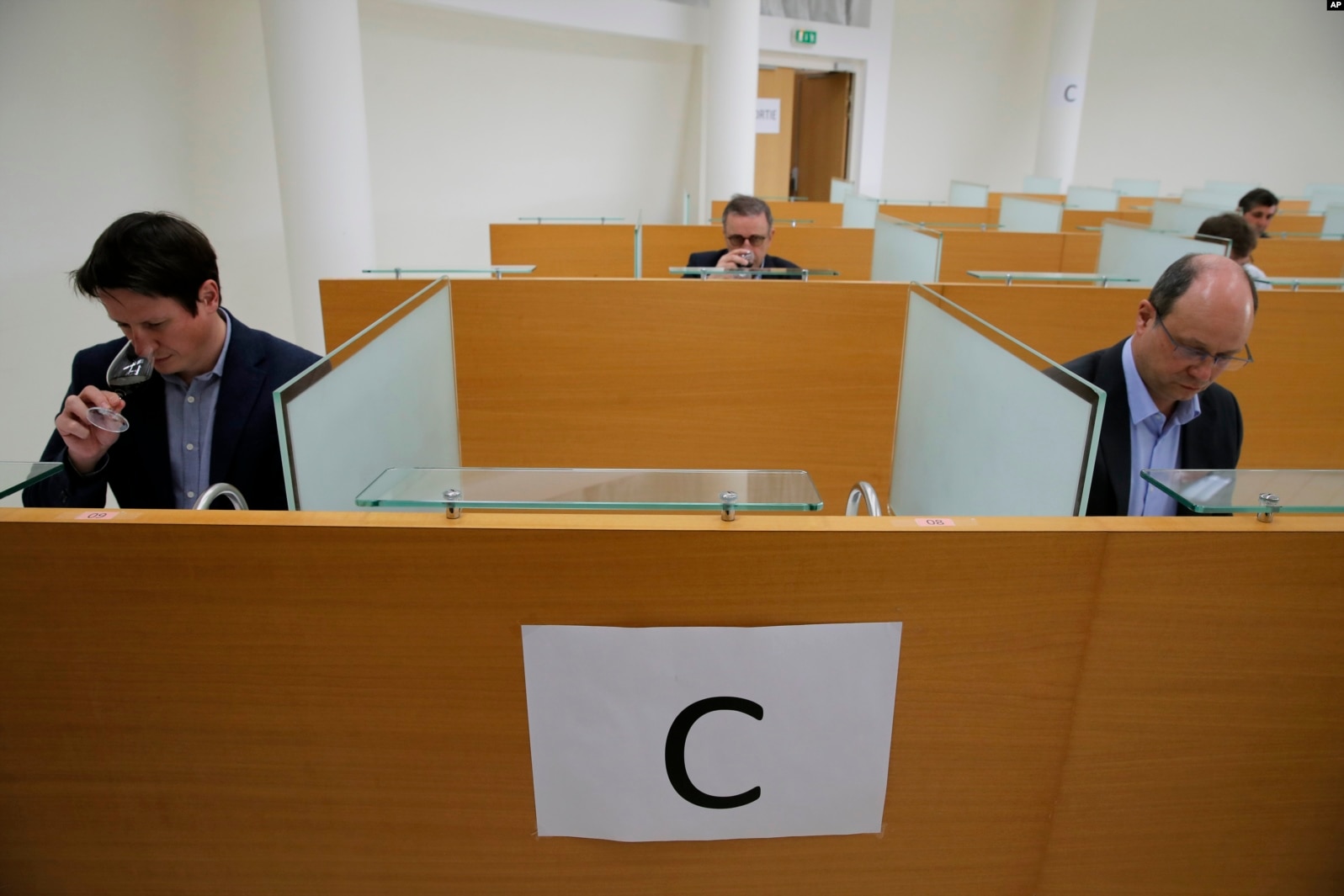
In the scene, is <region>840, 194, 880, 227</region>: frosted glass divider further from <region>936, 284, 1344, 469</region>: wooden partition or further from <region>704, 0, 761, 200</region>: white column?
<region>936, 284, 1344, 469</region>: wooden partition

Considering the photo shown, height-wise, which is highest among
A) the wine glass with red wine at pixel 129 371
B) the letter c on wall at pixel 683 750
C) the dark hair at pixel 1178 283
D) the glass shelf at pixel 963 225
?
the glass shelf at pixel 963 225

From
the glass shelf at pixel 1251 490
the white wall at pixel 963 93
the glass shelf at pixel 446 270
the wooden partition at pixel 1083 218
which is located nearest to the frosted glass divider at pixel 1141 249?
the wooden partition at pixel 1083 218

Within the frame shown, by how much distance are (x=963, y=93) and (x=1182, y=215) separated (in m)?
4.88

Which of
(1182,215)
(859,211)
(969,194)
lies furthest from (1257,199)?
(969,194)

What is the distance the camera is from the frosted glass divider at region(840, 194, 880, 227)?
468 cm

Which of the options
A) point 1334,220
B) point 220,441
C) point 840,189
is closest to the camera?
point 220,441

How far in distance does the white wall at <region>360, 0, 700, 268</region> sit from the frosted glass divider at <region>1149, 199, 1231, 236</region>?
11.9 ft

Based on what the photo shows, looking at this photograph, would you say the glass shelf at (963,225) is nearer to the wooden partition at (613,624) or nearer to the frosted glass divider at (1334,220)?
the frosted glass divider at (1334,220)

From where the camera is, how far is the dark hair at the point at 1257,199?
3852 mm

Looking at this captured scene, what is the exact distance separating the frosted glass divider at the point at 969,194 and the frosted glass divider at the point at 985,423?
5.28 meters

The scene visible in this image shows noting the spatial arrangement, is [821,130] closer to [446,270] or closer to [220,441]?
[446,270]

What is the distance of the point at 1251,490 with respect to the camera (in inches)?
26.3

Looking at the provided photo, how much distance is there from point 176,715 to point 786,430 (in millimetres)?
1462

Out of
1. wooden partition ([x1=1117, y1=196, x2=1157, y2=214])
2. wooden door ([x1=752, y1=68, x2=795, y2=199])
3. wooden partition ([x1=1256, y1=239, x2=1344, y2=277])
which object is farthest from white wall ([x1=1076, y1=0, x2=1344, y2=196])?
wooden partition ([x1=1256, y1=239, x2=1344, y2=277])
